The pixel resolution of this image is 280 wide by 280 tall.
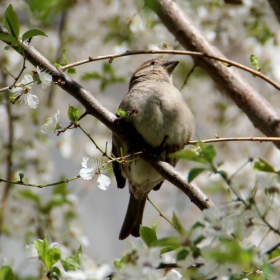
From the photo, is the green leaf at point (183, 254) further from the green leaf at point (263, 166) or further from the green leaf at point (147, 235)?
the green leaf at point (147, 235)

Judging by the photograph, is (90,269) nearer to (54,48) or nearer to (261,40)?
(261,40)

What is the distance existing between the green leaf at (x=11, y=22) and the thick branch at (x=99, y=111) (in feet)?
0.44

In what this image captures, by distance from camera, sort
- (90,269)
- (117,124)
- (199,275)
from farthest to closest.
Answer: (117,124), (199,275), (90,269)

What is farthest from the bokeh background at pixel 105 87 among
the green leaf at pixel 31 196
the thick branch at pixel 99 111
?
the thick branch at pixel 99 111

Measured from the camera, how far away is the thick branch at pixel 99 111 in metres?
2.59

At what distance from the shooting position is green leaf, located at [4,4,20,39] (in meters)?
2.40

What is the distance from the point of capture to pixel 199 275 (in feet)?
6.10

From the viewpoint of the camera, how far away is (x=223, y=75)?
3.79m

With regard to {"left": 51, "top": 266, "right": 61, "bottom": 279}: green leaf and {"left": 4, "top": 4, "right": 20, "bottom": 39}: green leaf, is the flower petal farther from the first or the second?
{"left": 4, "top": 4, "right": 20, "bottom": 39}: green leaf

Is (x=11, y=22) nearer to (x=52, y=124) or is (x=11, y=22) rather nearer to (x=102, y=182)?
(x=52, y=124)

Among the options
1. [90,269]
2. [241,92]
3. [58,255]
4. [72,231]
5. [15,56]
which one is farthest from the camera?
[15,56]

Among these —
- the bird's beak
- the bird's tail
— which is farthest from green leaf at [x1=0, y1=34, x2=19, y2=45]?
the bird's beak

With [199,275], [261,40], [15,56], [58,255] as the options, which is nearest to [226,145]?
[261,40]

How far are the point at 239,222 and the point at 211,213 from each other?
0.30ft
